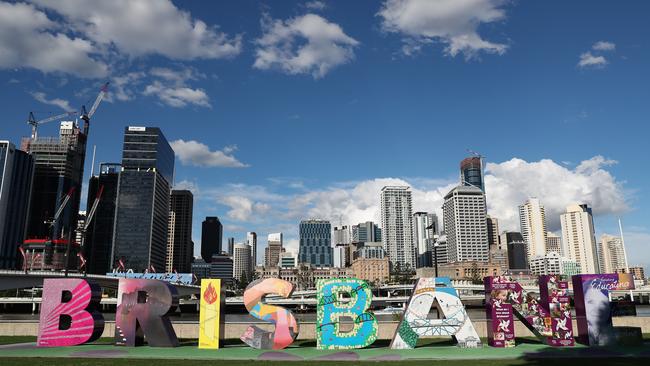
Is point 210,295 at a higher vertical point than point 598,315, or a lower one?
higher

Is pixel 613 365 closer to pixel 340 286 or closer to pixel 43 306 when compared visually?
pixel 340 286

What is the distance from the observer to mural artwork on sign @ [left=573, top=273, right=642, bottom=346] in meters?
31.3

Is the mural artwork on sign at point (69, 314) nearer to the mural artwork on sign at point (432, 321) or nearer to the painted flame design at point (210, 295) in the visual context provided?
the painted flame design at point (210, 295)

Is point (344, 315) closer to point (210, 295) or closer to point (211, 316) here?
point (211, 316)

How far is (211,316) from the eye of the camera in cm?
3200

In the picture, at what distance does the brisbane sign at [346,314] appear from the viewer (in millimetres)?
30656

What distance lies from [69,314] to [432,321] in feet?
76.2

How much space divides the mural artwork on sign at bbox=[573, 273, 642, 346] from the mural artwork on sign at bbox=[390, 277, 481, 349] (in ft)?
23.2

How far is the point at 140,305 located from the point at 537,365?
2358 cm

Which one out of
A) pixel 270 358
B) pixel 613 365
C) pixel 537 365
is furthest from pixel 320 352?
pixel 613 365

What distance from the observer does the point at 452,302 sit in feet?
104

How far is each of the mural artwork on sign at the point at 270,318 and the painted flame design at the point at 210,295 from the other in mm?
2300

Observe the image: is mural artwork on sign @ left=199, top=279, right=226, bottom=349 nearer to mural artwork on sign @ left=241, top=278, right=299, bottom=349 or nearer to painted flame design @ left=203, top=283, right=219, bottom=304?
painted flame design @ left=203, top=283, right=219, bottom=304

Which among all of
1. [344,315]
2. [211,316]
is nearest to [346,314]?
[344,315]
